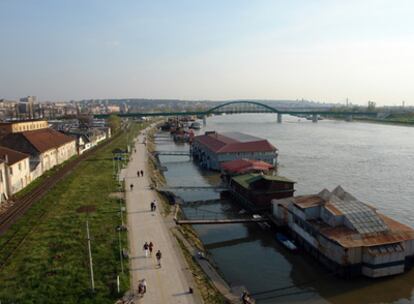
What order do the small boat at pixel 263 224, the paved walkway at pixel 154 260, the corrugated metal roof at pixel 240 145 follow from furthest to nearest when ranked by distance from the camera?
the corrugated metal roof at pixel 240 145 < the small boat at pixel 263 224 < the paved walkway at pixel 154 260


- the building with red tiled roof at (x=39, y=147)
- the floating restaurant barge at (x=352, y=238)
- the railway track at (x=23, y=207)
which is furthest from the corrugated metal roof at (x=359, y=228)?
the building with red tiled roof at (x=39, y=147)

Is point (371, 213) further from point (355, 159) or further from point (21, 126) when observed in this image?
point (21, 126)

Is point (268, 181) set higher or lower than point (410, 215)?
higher

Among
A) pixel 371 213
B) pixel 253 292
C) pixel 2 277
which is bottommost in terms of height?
pixel 253 292

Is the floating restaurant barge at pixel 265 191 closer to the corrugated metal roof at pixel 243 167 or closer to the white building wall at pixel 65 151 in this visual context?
the corrugated metal roof at pixel 243 167

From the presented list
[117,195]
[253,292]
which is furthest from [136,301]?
[117,195]

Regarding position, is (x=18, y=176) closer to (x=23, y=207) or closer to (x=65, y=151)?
(x=23, y=207)

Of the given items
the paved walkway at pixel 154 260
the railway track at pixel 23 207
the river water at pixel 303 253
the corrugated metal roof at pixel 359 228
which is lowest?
the river water at pixel 303 253
